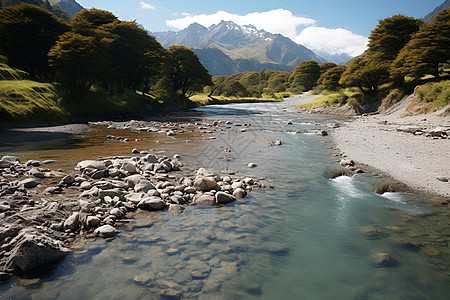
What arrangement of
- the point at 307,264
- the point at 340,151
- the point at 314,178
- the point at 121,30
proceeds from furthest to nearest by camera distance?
the point at 121,30 → the point at 340,151 → the point at 314,178 → the point at 307,264

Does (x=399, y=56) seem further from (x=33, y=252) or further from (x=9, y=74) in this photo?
(x=9, y=74)

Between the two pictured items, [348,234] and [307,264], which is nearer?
[307,264]

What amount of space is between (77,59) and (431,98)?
148 feet

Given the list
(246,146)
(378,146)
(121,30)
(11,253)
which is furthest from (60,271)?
(121,30)

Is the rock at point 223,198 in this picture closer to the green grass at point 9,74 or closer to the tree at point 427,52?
the green grass at point 9,74

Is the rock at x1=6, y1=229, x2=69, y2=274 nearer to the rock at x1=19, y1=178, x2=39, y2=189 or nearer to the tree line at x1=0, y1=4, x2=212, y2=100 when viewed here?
the rock at x1=19, y1=178, x2=39, y2=189

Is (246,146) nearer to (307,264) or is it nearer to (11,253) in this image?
(307,264)

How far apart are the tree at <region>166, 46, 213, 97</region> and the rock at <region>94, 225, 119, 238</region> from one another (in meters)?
59.2

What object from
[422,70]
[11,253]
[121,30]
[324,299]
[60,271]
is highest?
[121,30]

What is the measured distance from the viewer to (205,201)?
27.8 feet

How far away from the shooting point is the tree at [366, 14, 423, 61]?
51.7 m

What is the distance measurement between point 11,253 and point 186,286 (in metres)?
3.58

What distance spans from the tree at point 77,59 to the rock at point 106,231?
3391 centimetres

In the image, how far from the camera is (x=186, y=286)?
15.4 feet
